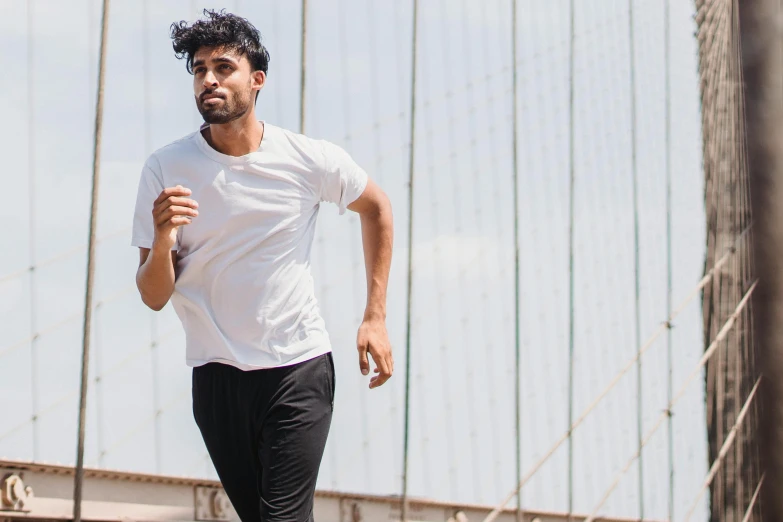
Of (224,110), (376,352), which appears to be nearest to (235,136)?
(224,110)

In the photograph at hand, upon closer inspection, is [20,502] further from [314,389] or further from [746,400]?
[746,400]

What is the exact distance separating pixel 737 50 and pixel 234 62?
11.7 ft

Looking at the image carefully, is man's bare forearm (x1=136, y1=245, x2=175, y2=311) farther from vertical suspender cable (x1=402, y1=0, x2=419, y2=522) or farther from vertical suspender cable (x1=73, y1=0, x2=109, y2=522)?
vertical suspender cable (x1=402, y1=0, x2=419, y2=522)

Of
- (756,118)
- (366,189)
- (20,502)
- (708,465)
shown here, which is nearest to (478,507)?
(708,465)

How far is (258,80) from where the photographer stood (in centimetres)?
201

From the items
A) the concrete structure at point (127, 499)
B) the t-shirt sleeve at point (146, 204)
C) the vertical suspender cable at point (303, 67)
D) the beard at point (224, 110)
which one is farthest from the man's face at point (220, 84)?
the concrete structure at point (127, 499)

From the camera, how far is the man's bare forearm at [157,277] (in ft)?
5.96

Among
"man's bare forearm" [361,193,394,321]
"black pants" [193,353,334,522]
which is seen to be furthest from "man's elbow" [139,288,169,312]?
"man's bare forearm" [361,193,394,321]

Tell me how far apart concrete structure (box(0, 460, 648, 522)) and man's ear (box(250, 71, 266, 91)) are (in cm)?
153

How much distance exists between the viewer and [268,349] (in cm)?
192

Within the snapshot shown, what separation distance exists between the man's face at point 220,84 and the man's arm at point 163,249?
0.60 ft

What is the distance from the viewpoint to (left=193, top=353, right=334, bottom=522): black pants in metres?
1.89

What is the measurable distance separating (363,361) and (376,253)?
0.67 feet

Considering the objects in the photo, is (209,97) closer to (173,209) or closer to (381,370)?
(173,209)
